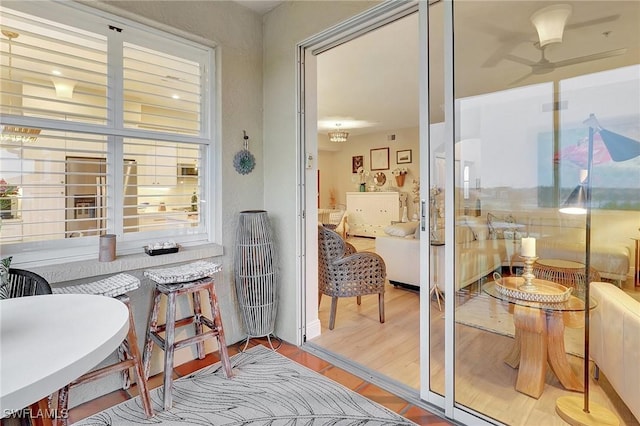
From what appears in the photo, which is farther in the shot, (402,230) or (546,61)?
(402,230)

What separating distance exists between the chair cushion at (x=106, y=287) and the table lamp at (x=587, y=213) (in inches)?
89.2

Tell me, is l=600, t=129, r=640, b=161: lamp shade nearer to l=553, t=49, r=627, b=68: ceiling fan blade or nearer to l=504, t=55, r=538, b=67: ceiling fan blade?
l=553, t=49, r=627, b=68: ceiling fan blade

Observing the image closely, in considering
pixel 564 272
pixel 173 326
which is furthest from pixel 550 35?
pixel 173 326

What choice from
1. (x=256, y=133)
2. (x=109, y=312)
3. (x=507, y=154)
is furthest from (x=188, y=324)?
(x=507, y=154)

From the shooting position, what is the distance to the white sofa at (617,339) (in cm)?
146

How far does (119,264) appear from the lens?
6.23 feet

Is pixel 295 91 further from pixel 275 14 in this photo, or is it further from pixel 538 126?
pixel 538 126

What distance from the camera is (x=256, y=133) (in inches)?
103

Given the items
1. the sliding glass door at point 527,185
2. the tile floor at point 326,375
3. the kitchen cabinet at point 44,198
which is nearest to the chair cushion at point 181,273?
the kitchen cabinet at point 44,198

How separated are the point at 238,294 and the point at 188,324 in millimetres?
388

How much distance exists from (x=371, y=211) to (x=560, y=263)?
6.08 meters

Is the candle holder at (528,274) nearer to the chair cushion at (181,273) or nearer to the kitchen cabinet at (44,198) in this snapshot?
the chair cushion at (181,273)

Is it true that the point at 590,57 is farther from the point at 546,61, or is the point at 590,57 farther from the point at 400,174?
the point at 400,174

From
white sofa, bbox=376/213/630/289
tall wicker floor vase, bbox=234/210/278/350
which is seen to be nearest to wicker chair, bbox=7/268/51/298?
tall wicker floor vase, bbox=234/210/278/350
